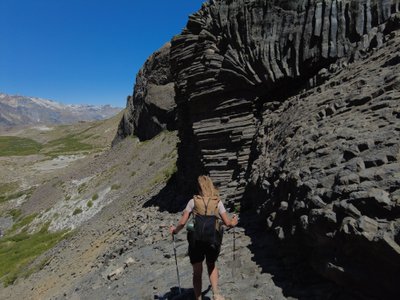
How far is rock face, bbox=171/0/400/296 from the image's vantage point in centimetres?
671

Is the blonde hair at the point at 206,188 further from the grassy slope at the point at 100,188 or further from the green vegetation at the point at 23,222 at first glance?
the green vegetation at the point at 23,222

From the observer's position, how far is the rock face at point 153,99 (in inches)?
2028

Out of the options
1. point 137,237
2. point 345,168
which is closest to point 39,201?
point 137,237

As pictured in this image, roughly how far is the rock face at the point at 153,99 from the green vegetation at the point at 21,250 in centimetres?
1983

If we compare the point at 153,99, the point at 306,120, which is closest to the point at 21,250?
the point at 153,99

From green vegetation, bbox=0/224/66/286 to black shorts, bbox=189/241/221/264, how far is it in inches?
957

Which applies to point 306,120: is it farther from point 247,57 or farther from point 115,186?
point 115,186

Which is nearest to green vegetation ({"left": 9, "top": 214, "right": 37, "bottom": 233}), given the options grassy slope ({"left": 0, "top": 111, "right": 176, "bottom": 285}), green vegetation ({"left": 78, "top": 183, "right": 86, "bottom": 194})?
grassy slope ({"left": 0, "top": 111, "right": 176, "bottom": 285})

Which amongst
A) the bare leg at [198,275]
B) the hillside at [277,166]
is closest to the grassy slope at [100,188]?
the hillside at [277,166]

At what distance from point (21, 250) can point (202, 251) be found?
37.3m

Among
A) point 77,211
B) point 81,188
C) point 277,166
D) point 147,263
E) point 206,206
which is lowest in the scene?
point 77,211

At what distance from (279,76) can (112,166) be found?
135ft

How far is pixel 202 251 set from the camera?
25.5 ft

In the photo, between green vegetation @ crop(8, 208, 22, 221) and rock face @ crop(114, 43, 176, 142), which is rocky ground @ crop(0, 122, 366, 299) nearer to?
rock face @ crop(114, 43, 176, 142)
